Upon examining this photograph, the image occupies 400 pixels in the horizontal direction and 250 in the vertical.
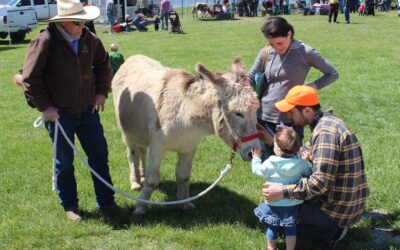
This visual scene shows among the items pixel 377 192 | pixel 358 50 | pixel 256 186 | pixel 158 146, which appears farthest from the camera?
pixel 358 50

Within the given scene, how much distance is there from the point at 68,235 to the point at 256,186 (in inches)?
96.6

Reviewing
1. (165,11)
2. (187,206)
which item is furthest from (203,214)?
(165,11)

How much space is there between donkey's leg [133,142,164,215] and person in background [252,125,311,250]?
4.46 ft

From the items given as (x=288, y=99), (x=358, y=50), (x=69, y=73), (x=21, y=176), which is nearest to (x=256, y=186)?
(x=288, y=99)

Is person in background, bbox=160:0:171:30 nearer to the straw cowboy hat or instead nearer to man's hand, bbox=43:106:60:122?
the straw cowboy hat

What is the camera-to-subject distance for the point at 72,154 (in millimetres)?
5051

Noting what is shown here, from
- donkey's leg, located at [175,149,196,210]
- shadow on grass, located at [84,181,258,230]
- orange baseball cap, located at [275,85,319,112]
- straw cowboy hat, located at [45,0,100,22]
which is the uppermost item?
straw cowboy hat, located at [45,0,100,22]

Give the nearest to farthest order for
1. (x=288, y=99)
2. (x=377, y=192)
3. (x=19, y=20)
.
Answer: (x=288, y=99), (x=377, y=192), (x=19, y=20)

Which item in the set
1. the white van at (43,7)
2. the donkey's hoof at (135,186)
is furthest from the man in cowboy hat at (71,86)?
the white van at (43,7)

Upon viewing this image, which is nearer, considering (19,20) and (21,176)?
(21,176)

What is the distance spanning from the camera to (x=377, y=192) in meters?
5.56

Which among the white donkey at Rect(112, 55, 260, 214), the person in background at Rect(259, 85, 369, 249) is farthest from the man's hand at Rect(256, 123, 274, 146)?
the person in background at Rect(259, 85, 369, 249)

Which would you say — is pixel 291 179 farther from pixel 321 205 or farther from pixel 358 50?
pixel 358 50

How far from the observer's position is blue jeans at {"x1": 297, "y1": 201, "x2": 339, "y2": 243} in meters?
4.22
